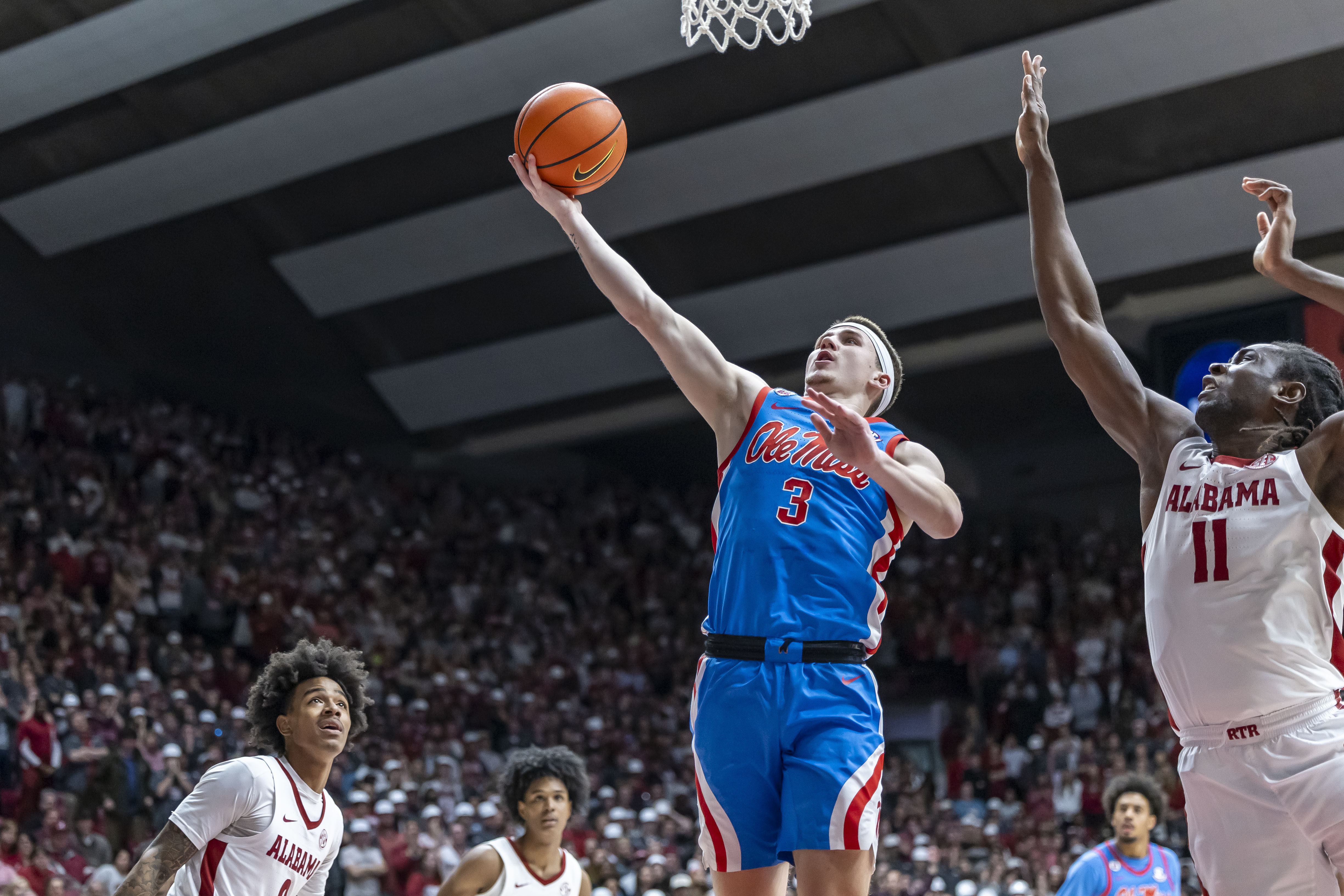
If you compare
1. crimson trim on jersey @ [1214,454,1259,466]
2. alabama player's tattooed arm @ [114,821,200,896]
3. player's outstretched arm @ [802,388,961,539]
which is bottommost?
alabama player's tattooed arm @ [114,821,200,896]

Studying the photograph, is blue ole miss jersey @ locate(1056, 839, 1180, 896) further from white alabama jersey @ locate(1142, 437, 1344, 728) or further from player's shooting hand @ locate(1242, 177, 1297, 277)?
player's shooting hand @ locate(1242, 177, 1297, 277)

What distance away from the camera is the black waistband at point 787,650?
11.8 feet

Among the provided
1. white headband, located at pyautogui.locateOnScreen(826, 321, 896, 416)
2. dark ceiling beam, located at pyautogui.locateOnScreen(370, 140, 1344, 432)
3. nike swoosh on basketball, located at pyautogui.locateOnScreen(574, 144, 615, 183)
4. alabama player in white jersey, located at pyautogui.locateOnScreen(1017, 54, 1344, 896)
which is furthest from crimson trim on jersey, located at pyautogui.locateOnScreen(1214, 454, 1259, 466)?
dark ceiling beam, located at pyautogui.locateOnScreen(370, 140, 1344, 432)

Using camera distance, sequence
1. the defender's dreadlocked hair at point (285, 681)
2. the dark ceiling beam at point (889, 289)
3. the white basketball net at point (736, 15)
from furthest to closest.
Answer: the dark ceiling beam at point (889, 289) → the white basketball net at point (736, 15) → the defender's dreadlocked hair at point (285, 681)

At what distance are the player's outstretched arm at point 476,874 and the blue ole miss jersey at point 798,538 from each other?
8.00 feet

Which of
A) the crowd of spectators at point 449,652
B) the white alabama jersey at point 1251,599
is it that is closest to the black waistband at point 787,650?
the white alabama jersey at point 1251,599

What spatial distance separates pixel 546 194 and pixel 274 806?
7.23 ft

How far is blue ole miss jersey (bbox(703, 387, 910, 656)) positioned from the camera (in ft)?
12.0

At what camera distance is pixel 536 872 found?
5859mm

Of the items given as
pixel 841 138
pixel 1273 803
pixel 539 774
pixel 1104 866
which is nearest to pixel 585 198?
pixel 841 138

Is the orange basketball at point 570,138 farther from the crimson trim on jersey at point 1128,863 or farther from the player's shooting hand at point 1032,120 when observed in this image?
the crimson trim on jersey at point 1128,863

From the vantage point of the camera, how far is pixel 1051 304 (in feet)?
13.0

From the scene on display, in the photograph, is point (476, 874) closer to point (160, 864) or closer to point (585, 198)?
point (160, 864)

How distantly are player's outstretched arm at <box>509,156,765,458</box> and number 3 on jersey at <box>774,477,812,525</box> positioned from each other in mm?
251
